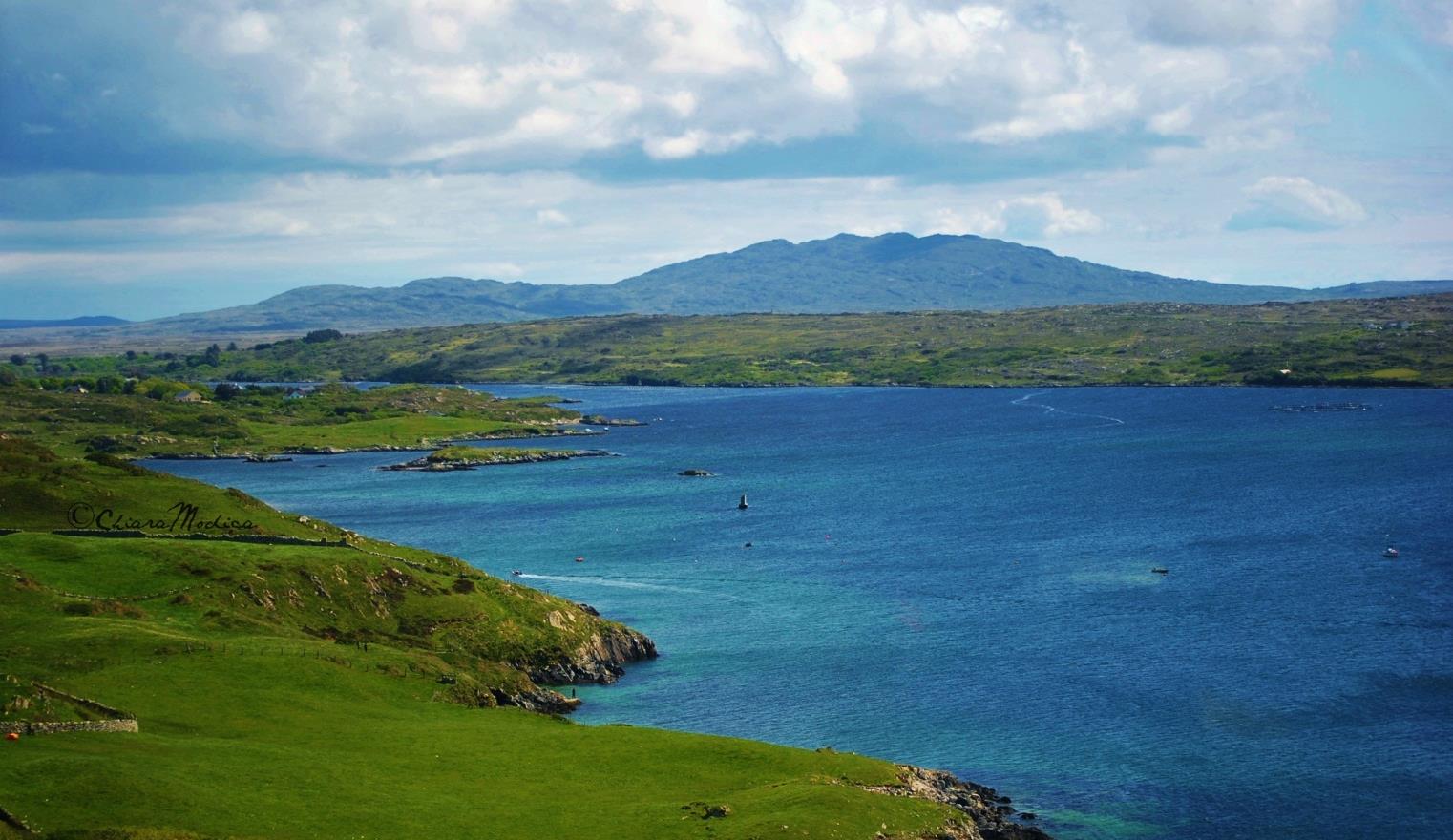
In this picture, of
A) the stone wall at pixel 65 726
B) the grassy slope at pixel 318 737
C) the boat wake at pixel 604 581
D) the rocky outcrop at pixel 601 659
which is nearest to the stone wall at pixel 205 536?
the grassy slope at pixel 318 737

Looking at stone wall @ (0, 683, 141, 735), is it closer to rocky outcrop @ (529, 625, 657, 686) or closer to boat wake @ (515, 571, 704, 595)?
rocky outcrop @ (529, 625, 657, 686)

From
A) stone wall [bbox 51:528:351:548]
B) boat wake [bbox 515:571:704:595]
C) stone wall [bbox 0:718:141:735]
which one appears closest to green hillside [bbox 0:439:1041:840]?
stone wall [bbox 0:718:141:735]

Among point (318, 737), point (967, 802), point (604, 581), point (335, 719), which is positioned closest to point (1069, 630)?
point (967, 802)

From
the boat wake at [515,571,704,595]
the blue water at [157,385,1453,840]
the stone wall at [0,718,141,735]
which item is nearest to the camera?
the stone wall at [0,718,141,735]

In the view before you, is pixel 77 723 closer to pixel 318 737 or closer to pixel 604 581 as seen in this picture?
pixel 318 737

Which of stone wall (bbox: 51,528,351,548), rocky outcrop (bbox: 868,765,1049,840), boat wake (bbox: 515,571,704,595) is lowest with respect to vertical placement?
rocky outcrop (bbox: 868,765,1049,840)

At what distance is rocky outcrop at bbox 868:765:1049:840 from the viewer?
Result: 2421 inches

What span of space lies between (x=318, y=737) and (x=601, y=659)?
112 feet

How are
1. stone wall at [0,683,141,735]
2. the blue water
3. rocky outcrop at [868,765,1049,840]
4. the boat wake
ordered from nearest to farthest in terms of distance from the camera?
stone wall at [0,683,141,735]
rocky outcrop at [868,765,1049,840]
the blue water
the boat wake

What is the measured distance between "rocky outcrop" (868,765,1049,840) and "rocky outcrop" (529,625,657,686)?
3017 cm

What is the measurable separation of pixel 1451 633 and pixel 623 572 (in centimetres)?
7253

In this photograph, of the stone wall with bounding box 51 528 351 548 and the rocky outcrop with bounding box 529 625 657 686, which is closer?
the rocky outcrop with bounding box 529 625 657 686

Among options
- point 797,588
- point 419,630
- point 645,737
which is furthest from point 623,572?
point 645,737

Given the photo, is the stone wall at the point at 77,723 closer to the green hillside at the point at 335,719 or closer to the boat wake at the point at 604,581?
the green hillside at the point at 335,719
